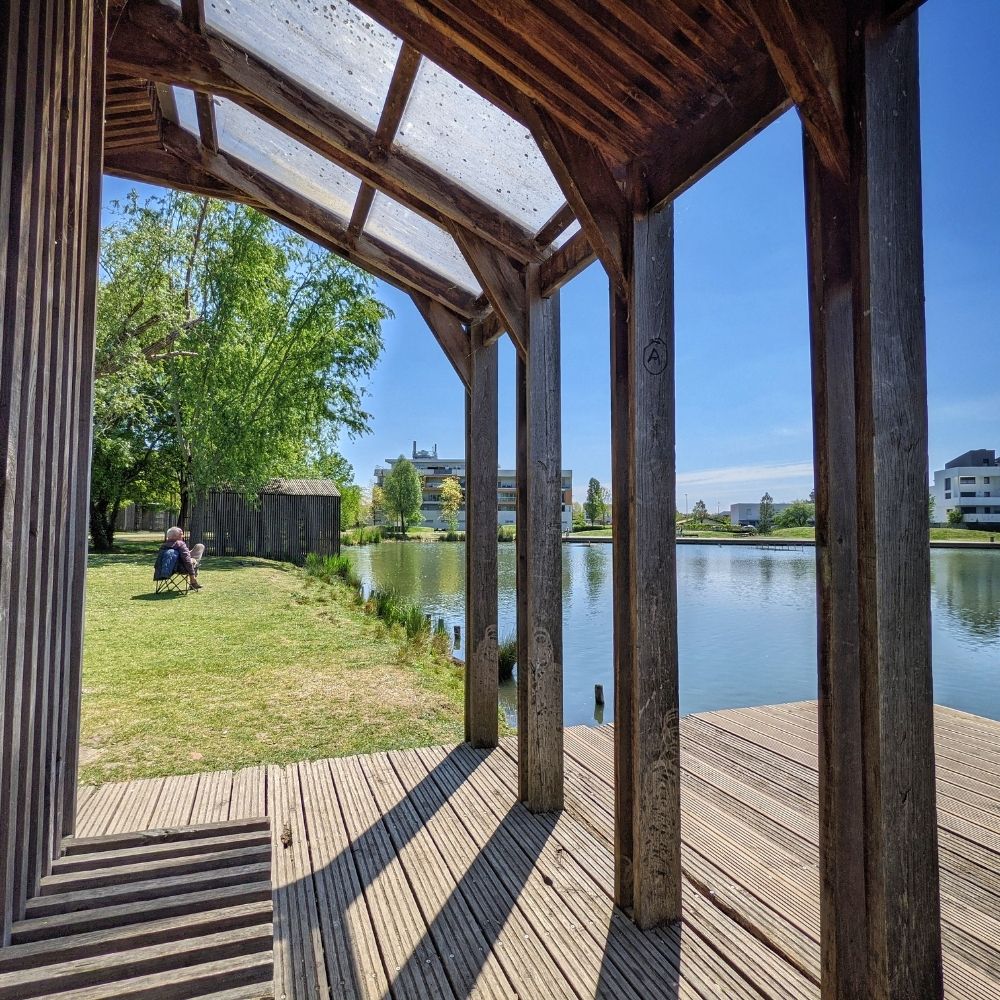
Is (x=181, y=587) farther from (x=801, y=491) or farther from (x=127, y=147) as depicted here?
(x=801, y=491)

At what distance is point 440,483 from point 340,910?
5506 centimetres

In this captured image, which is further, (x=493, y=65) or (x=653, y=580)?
(x=653, y=580)

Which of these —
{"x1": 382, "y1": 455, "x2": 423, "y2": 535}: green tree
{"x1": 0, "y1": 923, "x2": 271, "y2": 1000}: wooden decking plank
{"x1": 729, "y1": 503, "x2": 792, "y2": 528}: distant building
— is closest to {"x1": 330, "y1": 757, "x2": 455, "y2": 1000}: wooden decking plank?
{"x1": 0, "y1": 923, "x2": 271, "y2": 1000}: wooden decking plank

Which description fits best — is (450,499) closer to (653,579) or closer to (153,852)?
(653,579)

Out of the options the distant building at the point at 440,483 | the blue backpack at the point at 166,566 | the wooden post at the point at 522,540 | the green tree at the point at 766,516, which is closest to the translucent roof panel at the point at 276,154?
the wooden post at the point at 522,540

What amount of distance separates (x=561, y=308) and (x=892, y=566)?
1977 mm

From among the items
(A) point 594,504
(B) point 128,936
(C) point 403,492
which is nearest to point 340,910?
(B) point 128,936

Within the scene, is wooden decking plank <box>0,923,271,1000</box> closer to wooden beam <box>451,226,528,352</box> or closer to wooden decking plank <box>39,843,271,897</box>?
wooden decking plank <box>39,843,271,897</box>

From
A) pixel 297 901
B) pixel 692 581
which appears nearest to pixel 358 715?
pixel 297 901

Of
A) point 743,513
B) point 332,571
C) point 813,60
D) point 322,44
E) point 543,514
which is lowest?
point 332,571

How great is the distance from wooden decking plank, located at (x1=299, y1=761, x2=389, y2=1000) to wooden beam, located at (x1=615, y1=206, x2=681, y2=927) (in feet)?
2.69

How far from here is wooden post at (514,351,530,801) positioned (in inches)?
107

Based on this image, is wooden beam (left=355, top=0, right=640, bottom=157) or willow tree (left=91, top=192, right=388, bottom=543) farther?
willow tree (left=91, top=192, right=388, bottom=543)

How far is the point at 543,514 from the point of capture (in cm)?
276
